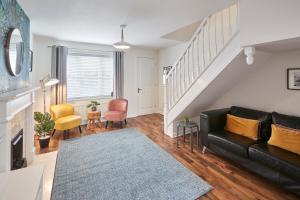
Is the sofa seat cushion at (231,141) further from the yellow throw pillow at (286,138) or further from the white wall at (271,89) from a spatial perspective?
the white wall at (271,89)

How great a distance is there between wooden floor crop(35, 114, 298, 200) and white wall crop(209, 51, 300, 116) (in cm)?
122

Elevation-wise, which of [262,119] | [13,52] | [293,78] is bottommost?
[262,119]

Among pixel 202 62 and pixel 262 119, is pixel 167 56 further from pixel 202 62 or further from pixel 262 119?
pixel 262 119

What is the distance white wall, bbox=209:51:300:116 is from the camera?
2.52 metres

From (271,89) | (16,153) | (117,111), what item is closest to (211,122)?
(271,89)

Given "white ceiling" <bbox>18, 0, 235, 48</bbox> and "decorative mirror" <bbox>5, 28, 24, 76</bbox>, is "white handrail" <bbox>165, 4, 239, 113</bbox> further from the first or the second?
"decorative mirror" <bbox>5, 28, 24, 76</bbox>

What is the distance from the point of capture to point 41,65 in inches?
161

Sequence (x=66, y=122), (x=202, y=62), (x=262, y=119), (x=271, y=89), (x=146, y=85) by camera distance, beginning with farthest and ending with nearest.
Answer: (x=146, y=85), (x=66, y=122), (x=202, y=62), (x=271, y=89), (x=262, y=119)

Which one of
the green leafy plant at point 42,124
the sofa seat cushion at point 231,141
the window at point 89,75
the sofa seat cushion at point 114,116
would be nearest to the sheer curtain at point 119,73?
the window at point 89,75

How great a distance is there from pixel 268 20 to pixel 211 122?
5.56 feet

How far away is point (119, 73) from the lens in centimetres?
512

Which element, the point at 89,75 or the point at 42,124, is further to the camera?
the point at 89,75

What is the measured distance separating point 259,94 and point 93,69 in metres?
4.29

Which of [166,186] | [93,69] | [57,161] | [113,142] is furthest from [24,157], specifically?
[93,69]
